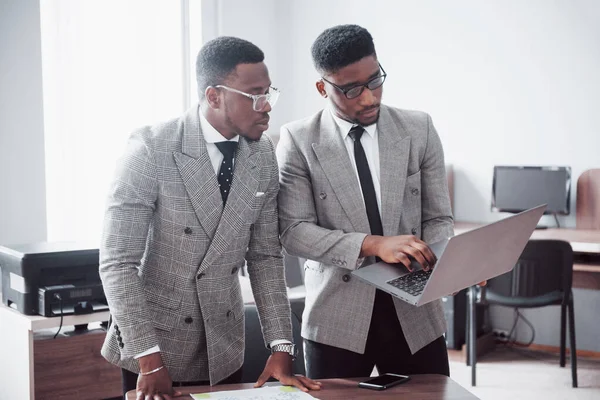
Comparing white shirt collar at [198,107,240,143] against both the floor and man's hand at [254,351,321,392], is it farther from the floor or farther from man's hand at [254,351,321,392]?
the floor

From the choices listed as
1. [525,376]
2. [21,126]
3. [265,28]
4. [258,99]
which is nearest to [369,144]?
[258,99]

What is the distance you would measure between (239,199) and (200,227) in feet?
0.38

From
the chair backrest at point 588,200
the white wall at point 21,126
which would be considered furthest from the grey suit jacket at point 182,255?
the chair backrest at point 588,200

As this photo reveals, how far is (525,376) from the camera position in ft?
14.3

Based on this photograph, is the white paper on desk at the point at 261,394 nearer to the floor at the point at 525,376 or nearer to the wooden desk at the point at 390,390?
the wooden desk at the point at 390,390

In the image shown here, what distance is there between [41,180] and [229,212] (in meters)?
2.44

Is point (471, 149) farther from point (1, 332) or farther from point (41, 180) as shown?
point (1, 332)

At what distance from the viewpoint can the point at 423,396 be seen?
1597 mm

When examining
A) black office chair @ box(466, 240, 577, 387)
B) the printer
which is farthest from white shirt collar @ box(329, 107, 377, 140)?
black office chair @ box(466, 240, 577, 387)

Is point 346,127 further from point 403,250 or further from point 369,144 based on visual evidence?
point 403,250

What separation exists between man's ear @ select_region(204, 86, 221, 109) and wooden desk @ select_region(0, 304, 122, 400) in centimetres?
137

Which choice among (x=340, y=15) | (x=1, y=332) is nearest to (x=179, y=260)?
(x=1, y=332)

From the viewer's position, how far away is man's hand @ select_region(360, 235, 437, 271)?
1658mm

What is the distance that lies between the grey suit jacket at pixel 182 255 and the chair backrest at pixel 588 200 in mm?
3617
